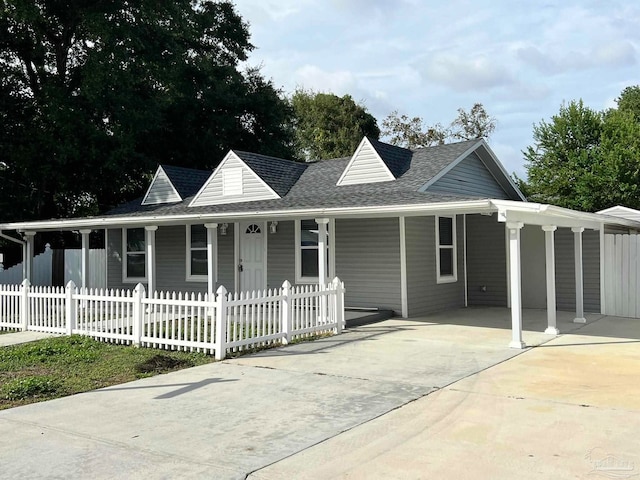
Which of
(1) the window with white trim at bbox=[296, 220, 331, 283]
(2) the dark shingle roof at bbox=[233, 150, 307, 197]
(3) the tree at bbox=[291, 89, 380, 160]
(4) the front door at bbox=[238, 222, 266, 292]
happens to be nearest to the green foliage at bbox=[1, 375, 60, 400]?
(1) the window with white trim at bbox=[296, 220, 331, 283]

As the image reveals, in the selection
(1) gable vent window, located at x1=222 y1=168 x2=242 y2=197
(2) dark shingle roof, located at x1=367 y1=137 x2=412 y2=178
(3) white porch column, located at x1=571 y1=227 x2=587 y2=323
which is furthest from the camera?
(1) gable vent window, located at x1=222 y1=168 x2=242 y2=197

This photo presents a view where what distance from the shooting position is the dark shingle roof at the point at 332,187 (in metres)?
12.4

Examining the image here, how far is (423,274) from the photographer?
45.3ft

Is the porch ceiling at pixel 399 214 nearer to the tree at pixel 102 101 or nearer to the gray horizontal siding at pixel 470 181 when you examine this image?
the gray horizontal siding at pixel 470 181

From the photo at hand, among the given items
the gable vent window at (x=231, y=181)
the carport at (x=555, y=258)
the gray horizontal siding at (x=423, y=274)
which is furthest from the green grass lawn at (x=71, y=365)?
the gable vent window at (x=231, y=181)

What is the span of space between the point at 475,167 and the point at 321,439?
12614 mm

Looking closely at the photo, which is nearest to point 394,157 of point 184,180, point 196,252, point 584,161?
point 196,252

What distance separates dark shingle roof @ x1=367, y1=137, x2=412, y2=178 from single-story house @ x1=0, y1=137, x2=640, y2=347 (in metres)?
0.04

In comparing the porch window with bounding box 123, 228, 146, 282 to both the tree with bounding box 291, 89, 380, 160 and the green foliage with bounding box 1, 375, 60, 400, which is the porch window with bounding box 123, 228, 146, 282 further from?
the tree with bounding box 291, 89, 380, 160

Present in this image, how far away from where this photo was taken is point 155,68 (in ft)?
74.8

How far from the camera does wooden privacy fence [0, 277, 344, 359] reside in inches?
352

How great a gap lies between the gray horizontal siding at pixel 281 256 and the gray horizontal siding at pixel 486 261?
4679 millimetres

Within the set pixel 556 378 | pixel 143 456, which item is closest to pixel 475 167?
pixel 556 378

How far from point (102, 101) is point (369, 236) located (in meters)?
12.6
